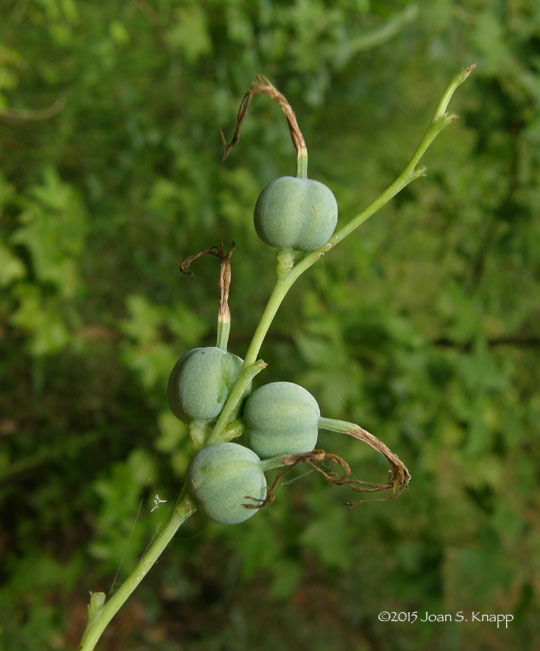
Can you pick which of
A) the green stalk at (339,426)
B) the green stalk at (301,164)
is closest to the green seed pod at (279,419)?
the green stalk at (339,426)

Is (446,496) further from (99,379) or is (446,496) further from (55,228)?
(55,228)

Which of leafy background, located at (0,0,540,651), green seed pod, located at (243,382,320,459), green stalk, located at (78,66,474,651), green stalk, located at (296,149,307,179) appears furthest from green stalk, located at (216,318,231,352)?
leafy background, located at (0,0,540,651)

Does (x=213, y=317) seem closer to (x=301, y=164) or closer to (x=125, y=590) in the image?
(x=301, y=164)

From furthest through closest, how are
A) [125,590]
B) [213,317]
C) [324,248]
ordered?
[213,317] < [324,248] < [125,590]

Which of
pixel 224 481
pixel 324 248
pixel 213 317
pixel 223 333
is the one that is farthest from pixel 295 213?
pixel 213 317

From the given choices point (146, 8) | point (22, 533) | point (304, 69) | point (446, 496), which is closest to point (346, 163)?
point (146, 8)

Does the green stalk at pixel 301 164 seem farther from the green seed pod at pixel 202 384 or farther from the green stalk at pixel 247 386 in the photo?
the green seed pod at pixel 202 384
